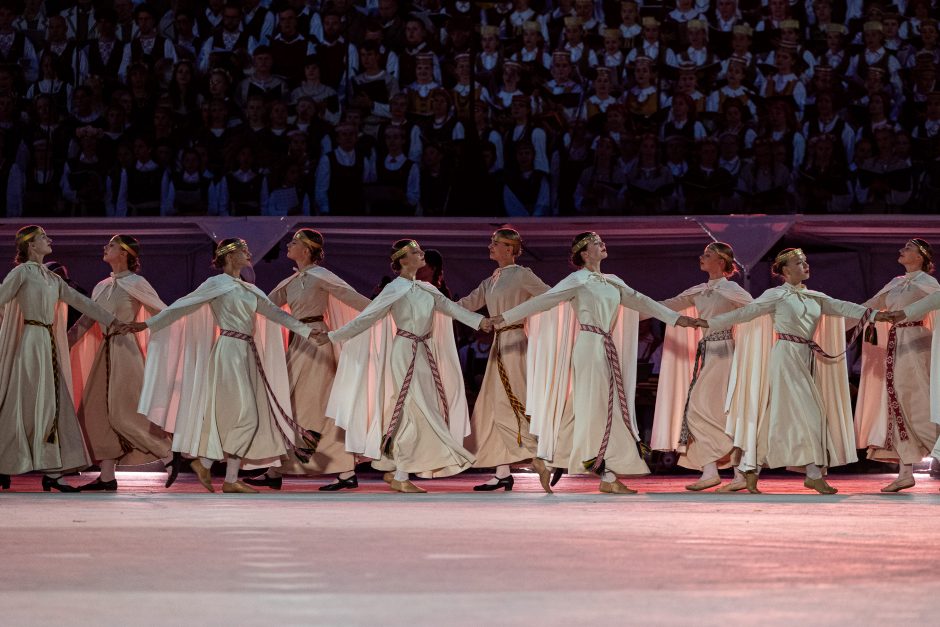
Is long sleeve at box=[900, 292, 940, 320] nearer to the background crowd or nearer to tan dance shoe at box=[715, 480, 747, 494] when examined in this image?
tan dance shoe at box=[715, 480, 747, 494]

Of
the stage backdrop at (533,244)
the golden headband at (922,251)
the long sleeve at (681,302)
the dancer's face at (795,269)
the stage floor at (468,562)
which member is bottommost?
the stage floor at (468,562)

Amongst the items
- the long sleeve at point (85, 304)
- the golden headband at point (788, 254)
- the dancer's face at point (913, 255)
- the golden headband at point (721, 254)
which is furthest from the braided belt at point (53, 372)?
the dancer's face at point (913, 255)

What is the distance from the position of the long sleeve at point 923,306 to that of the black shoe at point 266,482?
166 inches

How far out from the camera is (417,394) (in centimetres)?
898

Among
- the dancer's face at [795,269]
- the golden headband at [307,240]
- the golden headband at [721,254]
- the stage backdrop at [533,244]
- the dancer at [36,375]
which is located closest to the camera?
the dancer at [36,375]

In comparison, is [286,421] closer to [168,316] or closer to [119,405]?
[168,316]

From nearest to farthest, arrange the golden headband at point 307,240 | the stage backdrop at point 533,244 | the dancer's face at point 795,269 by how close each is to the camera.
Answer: the dancer's face at point 795,269
the golden headband at point 307,240
the stage backdrop at point 533,244

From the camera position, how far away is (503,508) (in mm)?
7352

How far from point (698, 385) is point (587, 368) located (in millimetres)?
953

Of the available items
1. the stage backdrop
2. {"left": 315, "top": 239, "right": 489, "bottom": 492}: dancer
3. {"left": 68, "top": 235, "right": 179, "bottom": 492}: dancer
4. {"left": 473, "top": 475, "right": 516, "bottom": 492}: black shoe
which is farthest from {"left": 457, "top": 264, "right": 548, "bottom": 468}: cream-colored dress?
{"left": 68, "top": 235, "right": 179, "bottom": 492}: dancer

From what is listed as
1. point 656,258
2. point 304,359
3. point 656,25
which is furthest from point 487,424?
point 656,25

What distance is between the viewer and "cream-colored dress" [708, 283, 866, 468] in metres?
8.91

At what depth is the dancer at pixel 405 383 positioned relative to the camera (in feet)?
29.3

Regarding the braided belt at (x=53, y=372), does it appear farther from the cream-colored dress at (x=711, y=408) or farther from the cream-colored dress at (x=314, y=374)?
the cream-colored dress at (x=711, y=408)
